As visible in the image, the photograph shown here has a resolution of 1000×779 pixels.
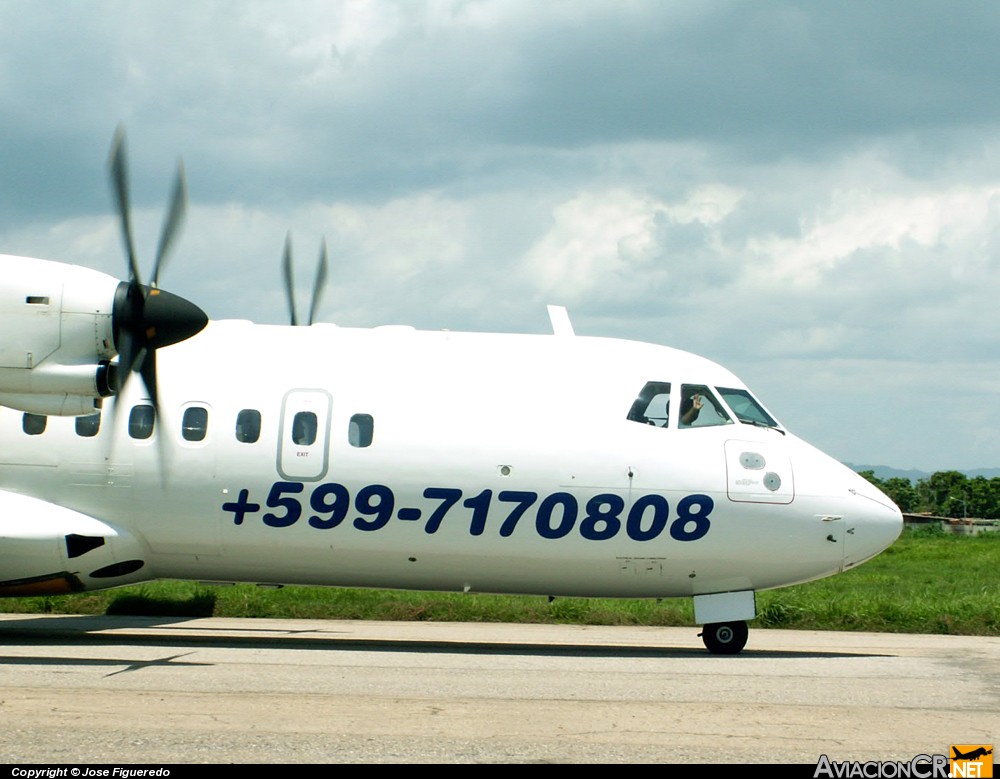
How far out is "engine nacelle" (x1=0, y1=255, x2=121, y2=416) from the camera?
13.3 meters

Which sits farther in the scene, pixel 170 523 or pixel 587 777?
pixel 170 523

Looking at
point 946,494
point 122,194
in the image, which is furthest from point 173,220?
point 946,494

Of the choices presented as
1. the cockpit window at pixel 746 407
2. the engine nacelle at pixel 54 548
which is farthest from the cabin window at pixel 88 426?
the cockpit window at pixel 746 407

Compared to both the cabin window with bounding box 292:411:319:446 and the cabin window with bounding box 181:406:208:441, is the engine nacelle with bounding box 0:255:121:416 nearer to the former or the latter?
the cabin window with bounding box 181:406:208:441

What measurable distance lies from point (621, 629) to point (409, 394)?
21.8ft

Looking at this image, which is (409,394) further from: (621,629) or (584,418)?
(621,629)

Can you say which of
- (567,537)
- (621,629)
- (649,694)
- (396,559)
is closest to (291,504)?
(396,559)

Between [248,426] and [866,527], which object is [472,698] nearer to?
[248,426]

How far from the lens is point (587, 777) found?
7738mm

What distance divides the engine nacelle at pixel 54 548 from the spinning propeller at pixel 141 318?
2335 millimetres

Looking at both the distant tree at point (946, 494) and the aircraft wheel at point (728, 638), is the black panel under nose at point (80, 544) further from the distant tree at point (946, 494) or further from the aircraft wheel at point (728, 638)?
the distant tree at point (946, 494)

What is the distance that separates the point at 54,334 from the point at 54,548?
3212 millimetres

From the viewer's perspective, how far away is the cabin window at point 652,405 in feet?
50.0

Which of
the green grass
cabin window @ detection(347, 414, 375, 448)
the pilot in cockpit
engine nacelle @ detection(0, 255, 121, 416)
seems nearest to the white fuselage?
cabin window @ detection(347, 414, 375, 448)
